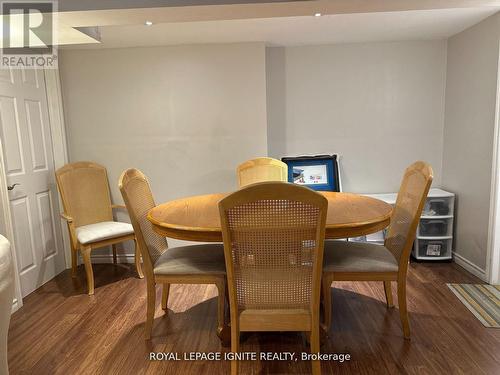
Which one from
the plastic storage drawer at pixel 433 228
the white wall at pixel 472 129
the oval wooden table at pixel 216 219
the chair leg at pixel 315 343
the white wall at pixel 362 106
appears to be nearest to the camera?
the chair leg at pixel 315 343

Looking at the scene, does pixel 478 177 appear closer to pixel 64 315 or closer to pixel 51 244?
pixel 64 315

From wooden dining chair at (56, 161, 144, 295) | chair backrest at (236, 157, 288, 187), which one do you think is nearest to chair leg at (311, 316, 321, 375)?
chair backrest at (236, 157, 288, 187)

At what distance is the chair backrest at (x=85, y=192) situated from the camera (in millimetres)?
3177

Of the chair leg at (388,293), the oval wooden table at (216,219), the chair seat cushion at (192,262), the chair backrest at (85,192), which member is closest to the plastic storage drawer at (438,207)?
the chair leg at (388,293)

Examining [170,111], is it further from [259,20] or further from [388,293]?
[388,293]

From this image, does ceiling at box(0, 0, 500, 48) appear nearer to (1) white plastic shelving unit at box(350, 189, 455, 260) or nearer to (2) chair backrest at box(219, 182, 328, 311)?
(2) chair backrest at box(219, 182, 328, 311)

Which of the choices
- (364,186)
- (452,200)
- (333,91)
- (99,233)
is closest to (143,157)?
(99,233)

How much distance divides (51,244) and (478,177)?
392 cm

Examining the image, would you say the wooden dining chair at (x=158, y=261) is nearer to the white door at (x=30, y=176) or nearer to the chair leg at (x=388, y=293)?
the chair leg at (x=388, y=293)

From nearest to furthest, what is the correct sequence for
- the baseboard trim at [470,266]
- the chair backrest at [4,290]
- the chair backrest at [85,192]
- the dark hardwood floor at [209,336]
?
the chair backrest at [4,290]
the dark hardwood floor at [209,336]
the baseboard trim at [470,266]
the chair backrest at [85,192]

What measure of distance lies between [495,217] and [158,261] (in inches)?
103

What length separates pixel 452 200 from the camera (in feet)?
10.6

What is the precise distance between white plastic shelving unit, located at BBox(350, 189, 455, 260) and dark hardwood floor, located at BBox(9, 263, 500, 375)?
0.45m

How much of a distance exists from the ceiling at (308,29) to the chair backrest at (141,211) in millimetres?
1350
